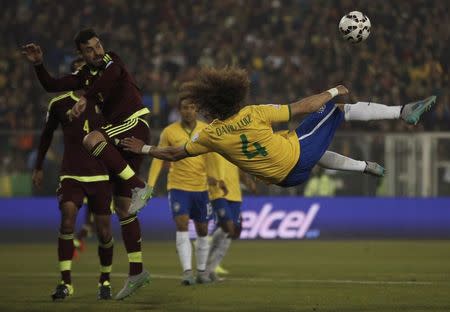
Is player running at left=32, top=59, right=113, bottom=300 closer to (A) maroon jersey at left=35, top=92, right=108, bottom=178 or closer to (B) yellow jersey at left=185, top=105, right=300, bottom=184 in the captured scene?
(A) maroon jersey at left=35, top=92, right=108, bottom=178

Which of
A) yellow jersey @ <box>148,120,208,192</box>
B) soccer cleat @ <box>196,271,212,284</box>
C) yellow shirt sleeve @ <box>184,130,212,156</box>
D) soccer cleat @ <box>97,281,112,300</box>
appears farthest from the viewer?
yellow jersey @ <box>148,120,208,192</box>

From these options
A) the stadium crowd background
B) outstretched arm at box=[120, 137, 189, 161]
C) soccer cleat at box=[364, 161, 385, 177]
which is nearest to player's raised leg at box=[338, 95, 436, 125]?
soccer cleat at box=[364, 161, 385, 177]

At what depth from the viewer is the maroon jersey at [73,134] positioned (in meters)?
12.1

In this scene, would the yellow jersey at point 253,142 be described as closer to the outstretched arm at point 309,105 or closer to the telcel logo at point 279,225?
the outstretched arm at point 309,105

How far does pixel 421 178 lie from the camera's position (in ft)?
75.7

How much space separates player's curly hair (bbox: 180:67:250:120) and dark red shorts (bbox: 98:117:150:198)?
3.39 ft

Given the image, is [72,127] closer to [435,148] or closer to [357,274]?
[357,274]

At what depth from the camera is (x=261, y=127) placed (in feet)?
34.5

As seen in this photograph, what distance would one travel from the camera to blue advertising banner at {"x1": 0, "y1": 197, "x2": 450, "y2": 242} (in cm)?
2267

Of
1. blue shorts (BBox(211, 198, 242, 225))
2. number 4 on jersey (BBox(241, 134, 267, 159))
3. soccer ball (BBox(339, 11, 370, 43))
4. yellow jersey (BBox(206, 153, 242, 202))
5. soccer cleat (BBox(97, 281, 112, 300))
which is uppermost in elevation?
soccer ball (BBox(339, 11, 370, 43))

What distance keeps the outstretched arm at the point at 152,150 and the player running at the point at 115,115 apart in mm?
438

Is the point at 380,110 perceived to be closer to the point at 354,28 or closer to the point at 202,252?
the point at 354,28

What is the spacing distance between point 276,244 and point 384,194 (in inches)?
109

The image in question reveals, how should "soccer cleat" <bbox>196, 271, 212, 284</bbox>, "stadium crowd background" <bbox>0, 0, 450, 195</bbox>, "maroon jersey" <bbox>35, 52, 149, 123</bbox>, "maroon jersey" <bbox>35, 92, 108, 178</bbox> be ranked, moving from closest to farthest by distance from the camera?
"maroon jersey" <bbox>35, 52, 149, 123</bbox>, "maroon jersey" <bbox>35, 92, 108, 178</bbox>, "soccer cleat" <bbox>196, 271, 212, 284</bbox>, "stadium crowd background" <bbox>0, 0, 450, 195</bbox>
